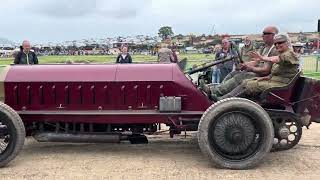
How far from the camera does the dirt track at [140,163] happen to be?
5.94 m

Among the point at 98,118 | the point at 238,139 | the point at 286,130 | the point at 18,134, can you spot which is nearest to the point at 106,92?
the point at 98,118

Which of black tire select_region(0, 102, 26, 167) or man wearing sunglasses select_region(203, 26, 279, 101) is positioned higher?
man wearing sunglasses select_region(203, 26, 279, 101)

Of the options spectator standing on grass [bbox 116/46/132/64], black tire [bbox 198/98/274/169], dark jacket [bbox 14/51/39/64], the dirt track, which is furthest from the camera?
spectator standing on grass [bbox 116/46/132/64]

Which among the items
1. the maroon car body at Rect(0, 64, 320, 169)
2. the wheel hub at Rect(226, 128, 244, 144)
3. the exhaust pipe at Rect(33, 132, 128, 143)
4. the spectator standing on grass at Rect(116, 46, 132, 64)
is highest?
the spectator standing on grass at Rect(116, 46, 132, 64)

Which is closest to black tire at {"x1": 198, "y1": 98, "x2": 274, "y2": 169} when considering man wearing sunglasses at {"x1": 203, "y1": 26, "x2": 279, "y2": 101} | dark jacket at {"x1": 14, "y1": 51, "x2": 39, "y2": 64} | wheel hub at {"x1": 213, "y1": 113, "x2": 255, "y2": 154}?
wheel hub at {"x1": 213, "y1": 113, "x2": 255, "y2": 154}

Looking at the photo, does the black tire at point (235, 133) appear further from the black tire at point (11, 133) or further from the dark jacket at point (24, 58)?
the dark jacket at point (24, 58)

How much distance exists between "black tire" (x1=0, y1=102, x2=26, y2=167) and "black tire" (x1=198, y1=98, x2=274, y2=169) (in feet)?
6.93

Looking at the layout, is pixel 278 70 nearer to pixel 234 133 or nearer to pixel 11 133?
pixel 234 133

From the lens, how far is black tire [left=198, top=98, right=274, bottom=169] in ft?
20.4

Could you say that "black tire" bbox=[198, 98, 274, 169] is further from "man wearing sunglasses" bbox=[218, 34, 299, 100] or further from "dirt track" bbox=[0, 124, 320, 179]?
"man wearing sunglasses" bbox=[218, 34, 299, 100]

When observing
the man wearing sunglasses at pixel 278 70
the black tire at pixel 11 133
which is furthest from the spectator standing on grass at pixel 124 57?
the black tire at pixel 11 133

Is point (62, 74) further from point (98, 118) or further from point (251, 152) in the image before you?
point (251, 152)

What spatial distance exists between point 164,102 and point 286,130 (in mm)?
1576

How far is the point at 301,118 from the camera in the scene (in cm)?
682
